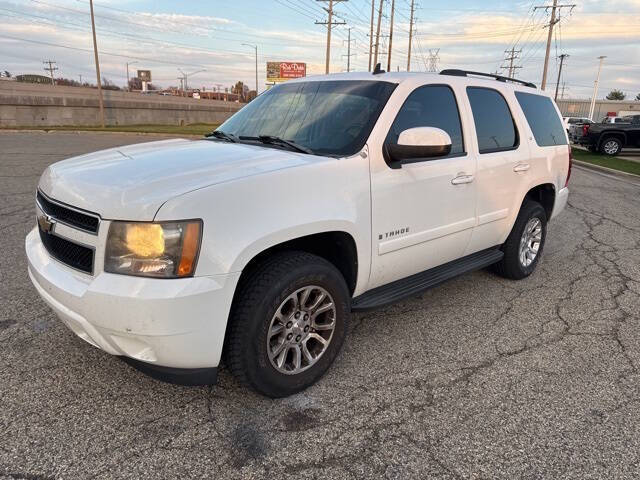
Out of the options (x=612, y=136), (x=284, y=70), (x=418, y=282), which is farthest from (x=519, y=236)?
(x=284, y=70)

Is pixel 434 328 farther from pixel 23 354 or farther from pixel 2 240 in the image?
pixel 2 240

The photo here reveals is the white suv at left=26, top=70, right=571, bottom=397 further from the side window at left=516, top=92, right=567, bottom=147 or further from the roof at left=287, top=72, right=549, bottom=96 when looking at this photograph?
the side window at left=516, top=92, right=567, bottom=147

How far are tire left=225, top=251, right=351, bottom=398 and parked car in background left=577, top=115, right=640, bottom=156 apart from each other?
806 inches

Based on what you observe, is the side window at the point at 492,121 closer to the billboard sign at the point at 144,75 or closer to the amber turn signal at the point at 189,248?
the amber turn signal at the point at 189,248

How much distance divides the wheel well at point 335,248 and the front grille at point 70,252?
3.08ft

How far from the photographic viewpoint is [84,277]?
2.34 meters

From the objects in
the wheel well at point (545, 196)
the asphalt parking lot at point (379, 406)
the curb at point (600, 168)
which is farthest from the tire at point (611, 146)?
the asphalt parking lot at point (379, 406)

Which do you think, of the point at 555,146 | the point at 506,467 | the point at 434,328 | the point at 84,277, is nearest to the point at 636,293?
the point at 555,146

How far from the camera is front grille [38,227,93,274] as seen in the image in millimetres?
2312

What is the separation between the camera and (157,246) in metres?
2.16

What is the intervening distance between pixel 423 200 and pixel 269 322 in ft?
4.63

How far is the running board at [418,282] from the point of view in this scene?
3082 millimetres

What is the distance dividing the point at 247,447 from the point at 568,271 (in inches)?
162

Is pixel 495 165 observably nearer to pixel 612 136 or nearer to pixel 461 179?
pixel 461 179
